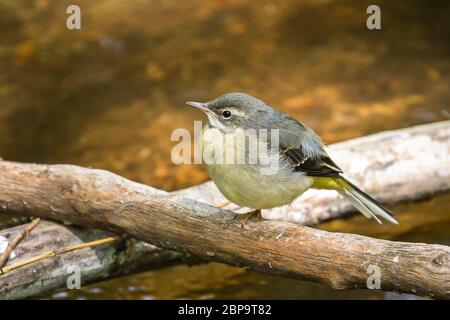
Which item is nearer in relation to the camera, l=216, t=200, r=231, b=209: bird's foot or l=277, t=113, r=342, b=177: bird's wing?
l=277, t=113, r=342, b=177: bird's wing

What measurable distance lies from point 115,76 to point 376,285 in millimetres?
7061

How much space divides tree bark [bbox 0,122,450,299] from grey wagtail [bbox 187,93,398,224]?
243 mm

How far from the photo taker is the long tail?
5.60 metres

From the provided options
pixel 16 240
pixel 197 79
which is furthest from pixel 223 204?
pixel 197 79

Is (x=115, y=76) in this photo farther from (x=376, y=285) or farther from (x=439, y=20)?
(x=376, y=285)

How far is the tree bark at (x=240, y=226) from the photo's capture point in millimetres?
4289

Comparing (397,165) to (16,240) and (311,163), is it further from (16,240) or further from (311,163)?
(16,240)

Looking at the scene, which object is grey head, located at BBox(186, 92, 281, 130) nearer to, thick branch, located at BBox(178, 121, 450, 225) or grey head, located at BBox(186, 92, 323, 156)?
grey head, located at BBox(186, 92, 323, 156)

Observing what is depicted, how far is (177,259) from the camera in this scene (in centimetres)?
603

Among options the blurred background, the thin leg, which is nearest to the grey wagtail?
the thin leg

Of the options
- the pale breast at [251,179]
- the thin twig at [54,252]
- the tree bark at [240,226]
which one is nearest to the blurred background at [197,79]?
the tree bark at [240,226]

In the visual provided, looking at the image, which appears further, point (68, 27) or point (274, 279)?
point (68, 27)

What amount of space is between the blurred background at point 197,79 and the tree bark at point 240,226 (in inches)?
34.7
